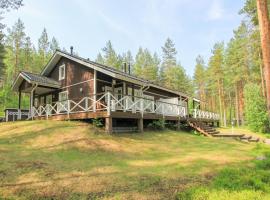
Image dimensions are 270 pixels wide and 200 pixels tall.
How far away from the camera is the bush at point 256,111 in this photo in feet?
77.2

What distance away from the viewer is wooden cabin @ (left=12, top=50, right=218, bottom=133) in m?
14.2

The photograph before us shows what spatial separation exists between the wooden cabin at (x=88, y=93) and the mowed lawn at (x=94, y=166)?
2850mm

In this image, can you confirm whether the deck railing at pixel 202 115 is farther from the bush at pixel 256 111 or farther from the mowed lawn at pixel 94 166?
the mowed lawn at pixel 94 166

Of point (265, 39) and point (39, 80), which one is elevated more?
point (39, 80)

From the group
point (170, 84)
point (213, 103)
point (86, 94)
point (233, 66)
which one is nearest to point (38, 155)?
point (86, 94)

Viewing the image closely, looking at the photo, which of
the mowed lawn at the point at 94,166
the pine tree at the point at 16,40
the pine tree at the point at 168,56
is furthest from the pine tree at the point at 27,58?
the mowed lawn at the point at 94,166

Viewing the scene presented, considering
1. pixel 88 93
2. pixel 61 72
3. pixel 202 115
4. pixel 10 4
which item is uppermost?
pixel 10 4

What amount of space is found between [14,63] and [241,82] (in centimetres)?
4343

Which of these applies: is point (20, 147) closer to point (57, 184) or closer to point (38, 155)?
point (38, 155)

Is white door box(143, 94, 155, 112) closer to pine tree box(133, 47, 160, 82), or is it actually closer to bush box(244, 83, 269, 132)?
bush box(244, 83, 269, 132)

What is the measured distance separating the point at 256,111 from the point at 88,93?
1825 cm

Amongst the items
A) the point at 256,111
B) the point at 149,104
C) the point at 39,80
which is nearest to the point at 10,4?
the point at 39,80

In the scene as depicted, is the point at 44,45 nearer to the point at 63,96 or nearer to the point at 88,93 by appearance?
the point at 63,96

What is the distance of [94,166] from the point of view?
282 inches
